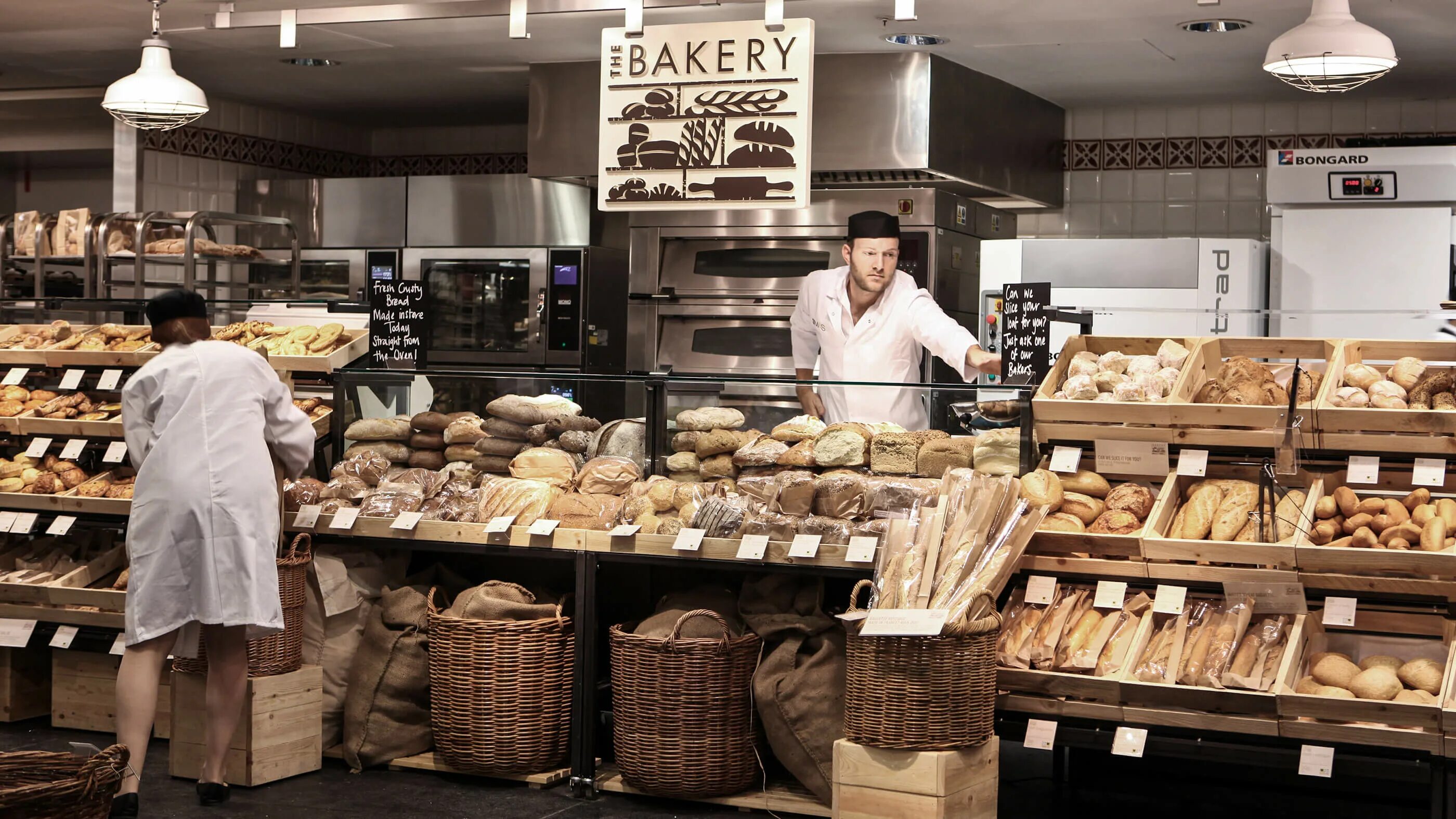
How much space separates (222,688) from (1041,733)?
86.4 inches

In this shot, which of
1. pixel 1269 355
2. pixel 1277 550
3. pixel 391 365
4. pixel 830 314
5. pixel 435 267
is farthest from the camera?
pixel 435 267

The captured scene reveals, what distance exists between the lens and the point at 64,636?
15.8 feet

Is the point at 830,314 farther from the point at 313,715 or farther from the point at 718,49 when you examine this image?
the point at 313,715

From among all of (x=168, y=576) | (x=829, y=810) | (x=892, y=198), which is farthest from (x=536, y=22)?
(x=829, y=810)

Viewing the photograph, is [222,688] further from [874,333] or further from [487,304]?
[487,304]

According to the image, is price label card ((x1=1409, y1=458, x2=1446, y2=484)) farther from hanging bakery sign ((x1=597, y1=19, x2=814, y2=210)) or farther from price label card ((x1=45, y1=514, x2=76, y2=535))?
price label card ((x1=45, y1=514, x2=76, y2=535))

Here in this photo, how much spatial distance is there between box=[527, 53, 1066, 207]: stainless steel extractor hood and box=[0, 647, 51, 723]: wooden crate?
127 inches

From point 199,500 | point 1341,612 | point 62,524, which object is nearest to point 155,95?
point 62,524

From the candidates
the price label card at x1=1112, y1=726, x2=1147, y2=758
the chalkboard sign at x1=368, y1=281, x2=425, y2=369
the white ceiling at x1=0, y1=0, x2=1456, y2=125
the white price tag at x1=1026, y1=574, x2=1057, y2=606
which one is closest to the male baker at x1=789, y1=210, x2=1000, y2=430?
the white ceiling at x1=0, y1=0, x2=1456, y2=125

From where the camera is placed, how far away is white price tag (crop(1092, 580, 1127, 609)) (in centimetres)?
377

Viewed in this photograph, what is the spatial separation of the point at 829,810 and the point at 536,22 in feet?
11.7

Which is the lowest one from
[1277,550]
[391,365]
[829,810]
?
[829,810]

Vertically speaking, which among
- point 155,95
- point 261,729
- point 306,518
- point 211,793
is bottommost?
point 211,793

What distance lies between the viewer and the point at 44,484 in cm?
498
